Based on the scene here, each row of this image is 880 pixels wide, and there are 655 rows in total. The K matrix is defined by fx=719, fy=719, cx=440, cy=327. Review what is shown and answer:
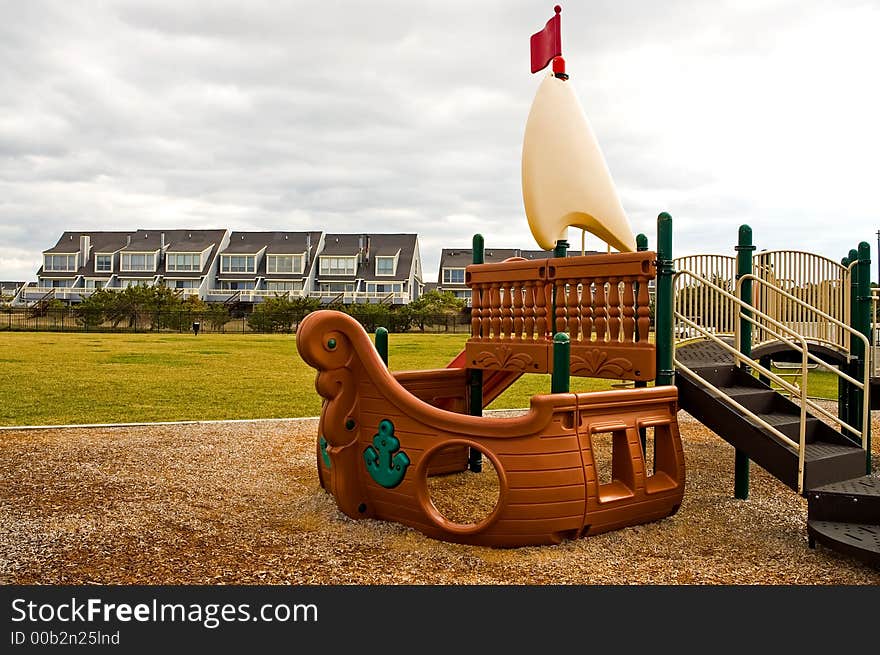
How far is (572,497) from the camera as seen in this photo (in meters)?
5.44

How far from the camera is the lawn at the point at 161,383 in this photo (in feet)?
43.9

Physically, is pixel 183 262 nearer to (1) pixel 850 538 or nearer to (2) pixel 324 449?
(2) pixel 324 449

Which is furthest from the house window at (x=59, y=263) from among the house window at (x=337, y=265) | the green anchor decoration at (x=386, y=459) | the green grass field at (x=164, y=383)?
the green anchor decoration at (x=386, y=459)

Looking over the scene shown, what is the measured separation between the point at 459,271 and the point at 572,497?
63.6 metres

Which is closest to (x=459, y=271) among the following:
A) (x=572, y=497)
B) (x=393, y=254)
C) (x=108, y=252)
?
(x=393, y=254)

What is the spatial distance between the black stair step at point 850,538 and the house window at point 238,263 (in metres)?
62.0

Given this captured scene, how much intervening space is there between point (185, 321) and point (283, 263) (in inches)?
678

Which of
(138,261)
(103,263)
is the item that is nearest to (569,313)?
(138,261)

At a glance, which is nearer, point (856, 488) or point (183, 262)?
point (856, 488)

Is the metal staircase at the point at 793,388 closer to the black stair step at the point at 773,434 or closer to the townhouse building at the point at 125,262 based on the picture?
the black stair step at the point at 773,434

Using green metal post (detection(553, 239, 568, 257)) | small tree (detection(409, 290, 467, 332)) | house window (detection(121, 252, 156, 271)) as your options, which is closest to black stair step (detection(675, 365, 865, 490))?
green metal post (detection(553, 239, 568, 257))

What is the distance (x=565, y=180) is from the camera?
7.16m

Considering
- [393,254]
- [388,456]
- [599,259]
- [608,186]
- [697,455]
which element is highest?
[393,254]

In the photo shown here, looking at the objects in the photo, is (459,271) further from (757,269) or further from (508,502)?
(508,502)
